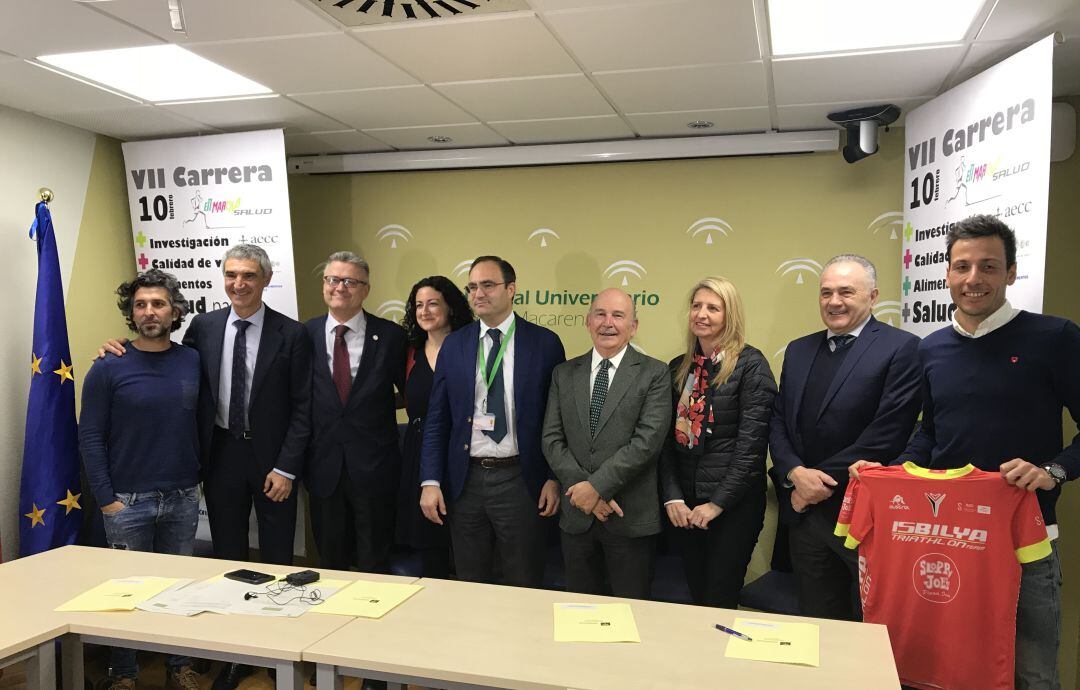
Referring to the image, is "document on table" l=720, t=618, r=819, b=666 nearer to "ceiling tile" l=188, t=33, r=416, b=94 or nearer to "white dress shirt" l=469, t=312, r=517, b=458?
"white dress shirt" l=469, t=312, r=517, b=458

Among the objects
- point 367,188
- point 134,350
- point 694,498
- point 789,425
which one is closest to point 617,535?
point 694,498

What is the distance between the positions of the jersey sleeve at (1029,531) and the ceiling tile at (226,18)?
9.06 ft

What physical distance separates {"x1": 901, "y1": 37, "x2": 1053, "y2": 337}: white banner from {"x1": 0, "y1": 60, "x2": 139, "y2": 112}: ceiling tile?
3760mm

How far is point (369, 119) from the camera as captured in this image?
4.14m

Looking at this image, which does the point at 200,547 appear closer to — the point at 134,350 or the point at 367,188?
the point at 134,350

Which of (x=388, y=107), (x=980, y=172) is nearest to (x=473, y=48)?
(x=388, y=107)

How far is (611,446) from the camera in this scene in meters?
3.11

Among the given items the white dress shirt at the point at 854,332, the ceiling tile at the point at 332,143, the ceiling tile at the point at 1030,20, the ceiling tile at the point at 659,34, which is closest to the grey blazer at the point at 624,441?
the white dress shirt at the point at 854,332

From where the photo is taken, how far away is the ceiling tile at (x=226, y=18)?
8.52 feet

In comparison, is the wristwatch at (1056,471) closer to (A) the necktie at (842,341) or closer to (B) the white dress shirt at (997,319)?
(B) the white dress shirt at (997,319)

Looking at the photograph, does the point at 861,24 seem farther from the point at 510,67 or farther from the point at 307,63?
the point at 307,63

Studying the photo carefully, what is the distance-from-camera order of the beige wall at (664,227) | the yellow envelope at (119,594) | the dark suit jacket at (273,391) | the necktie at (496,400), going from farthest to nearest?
the beige wall at (664,227) < the dark suit jacket at (273,391) < the necktie at (496,400) < the yellow envelope at (119,594)

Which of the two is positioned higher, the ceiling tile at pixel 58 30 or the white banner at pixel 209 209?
the ceiling tile at pixel 58 30

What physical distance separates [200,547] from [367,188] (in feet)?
7.94
